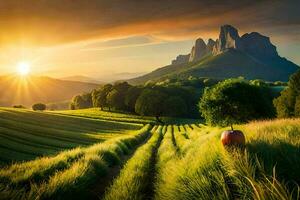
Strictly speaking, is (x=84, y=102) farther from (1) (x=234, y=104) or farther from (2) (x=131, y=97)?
(1) (x=234, y=104)

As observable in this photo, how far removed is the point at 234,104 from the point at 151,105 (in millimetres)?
58431

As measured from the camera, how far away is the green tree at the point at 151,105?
12162 centimetres

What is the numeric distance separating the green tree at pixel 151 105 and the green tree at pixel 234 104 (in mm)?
55037

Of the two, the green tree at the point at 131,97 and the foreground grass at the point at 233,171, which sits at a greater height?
the green tree at the point at 131,97

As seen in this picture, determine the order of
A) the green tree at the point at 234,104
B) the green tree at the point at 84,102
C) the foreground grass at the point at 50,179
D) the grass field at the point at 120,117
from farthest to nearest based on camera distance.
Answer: the green tree at the point at 84,102 < the grass field at the point at 120,117 < the green tree at the point at 234,104 < the foreground grass at the point at 50,179

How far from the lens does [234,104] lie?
64.6 m

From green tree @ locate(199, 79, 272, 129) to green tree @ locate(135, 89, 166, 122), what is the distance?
55.0 meters

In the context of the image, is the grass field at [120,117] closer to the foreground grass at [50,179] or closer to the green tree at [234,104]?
the green tree at [234,104]

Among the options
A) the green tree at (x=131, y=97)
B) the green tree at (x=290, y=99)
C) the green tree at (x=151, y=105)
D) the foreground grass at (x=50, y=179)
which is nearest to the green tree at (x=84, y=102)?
the green tree at (x=131, y=97)

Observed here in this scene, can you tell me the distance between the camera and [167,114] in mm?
125625

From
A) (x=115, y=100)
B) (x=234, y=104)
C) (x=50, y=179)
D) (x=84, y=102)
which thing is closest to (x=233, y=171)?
(x=50, y=179)

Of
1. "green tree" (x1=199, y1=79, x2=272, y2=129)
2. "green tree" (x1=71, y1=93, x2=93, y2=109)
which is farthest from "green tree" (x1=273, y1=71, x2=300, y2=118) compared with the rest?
"green tree" (x1=71, y1=93, x2=93, y2=109)

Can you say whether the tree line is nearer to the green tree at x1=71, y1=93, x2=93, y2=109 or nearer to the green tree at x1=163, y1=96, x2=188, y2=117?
the green tree at x1=163, y1=96, x2=188, y2=117

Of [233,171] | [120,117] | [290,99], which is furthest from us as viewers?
[120,117]
